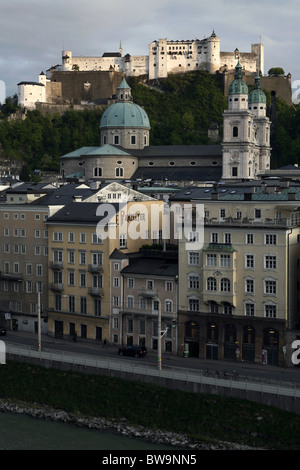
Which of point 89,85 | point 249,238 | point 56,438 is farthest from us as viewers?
point 89,85

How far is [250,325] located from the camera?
53312mm

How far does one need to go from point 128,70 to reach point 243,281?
398 ft

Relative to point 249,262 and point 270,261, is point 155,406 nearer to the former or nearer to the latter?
point 249,262

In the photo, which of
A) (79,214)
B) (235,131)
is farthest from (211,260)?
(235,131)

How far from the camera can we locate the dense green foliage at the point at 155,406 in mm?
42469

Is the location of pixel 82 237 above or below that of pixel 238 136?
below

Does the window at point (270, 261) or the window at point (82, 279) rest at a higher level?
the window at point (270, 261)

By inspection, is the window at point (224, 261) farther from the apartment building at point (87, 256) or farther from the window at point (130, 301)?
the apartment building at point (87, 256)

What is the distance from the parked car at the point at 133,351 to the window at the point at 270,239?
402 inches

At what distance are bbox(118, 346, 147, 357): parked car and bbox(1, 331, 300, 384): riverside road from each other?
396 millimetres

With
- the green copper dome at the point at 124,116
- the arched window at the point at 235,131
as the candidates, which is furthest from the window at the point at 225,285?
the green copper dome at the point at 124,116

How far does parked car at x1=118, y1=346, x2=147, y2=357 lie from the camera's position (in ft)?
178

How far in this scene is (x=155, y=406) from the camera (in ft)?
151

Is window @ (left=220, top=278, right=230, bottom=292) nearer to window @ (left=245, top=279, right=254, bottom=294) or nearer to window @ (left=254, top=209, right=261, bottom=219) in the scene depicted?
window @ (left=245, top=279, right=254, bottom=294)
